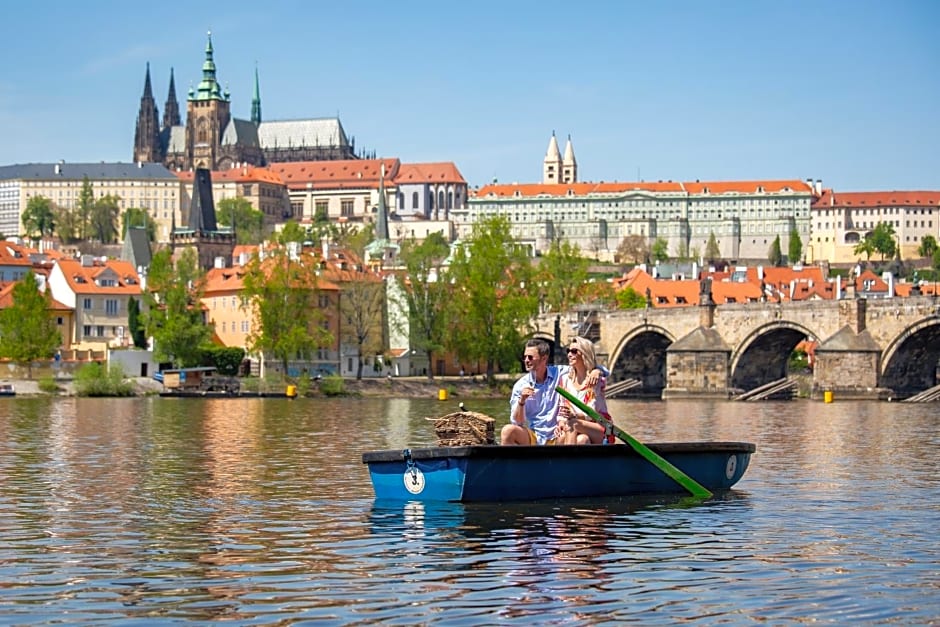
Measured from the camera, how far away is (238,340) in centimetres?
8975

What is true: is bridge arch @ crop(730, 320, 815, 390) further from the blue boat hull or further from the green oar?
the blue boat hull

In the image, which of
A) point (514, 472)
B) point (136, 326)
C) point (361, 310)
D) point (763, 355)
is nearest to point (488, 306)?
point (361, 310)

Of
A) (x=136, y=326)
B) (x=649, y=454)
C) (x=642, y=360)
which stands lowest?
(x=649, y=454)

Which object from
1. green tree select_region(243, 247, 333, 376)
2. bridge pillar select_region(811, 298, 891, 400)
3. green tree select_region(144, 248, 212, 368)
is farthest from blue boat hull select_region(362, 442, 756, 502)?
green tree select_region(144, 248, 212, 368)

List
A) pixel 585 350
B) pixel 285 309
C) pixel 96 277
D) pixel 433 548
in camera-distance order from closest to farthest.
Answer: pixel 433 548
pixel 585 350
pixel 285 309
pixel 96 277

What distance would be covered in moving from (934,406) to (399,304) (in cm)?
3093

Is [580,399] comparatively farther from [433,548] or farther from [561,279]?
[561,279]

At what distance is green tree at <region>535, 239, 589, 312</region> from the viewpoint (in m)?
95.9

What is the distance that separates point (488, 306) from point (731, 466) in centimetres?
5658

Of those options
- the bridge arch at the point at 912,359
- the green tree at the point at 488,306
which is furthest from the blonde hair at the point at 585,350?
the green tree at the point at 488,306

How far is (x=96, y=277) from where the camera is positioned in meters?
93.9

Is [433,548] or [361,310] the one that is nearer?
[433,548]

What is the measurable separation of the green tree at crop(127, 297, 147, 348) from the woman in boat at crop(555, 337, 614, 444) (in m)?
70.2

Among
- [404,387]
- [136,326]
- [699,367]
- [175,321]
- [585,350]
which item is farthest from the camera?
[136,326]
